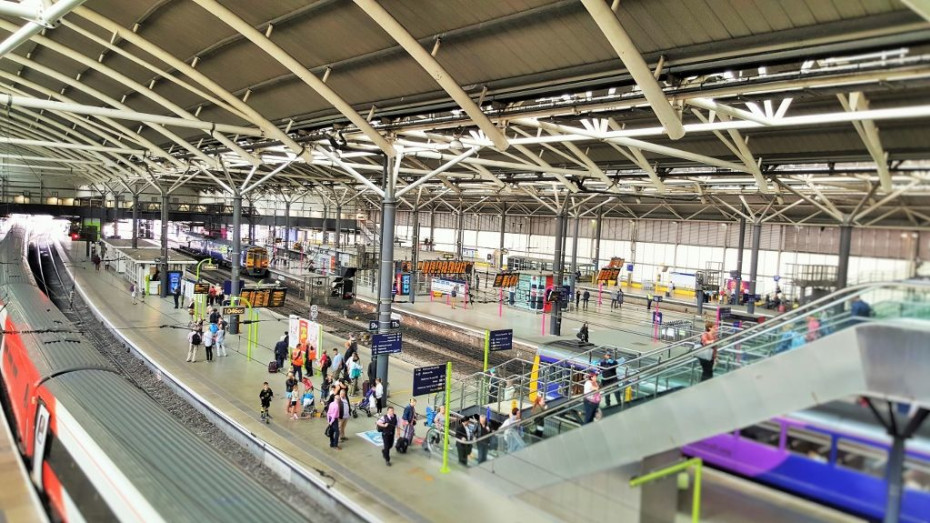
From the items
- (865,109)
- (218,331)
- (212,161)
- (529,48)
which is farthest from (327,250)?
(865,109)

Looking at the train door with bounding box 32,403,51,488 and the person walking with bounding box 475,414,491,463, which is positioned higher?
the train door with bounding box 32,403,51,488

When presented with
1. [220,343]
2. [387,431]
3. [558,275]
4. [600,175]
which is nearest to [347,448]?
[387,431]

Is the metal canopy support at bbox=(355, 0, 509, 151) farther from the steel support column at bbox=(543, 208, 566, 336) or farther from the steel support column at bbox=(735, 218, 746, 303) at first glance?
the steel support column at bbox=(735, 218, 746, 303)

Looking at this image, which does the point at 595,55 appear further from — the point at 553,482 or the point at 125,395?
the point at 125,395

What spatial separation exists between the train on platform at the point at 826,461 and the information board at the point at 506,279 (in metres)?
20.4

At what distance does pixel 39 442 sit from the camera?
→ 7.83 m

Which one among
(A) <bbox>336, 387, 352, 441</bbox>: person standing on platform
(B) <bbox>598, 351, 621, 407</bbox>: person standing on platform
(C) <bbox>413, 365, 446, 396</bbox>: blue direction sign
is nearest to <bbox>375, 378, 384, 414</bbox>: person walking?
(A) <bbox>336, 387, 352, 441</bbox>: person standing on platform

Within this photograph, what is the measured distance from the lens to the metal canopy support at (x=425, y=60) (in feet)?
32.5

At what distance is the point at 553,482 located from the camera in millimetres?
10375

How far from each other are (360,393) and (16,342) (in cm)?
835

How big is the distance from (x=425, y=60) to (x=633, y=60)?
4.17 meters

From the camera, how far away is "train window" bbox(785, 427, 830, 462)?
9.81 metres

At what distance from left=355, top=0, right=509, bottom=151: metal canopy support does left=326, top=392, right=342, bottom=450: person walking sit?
6915 millimetres

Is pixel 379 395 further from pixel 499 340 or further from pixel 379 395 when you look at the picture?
pixel 499 340
